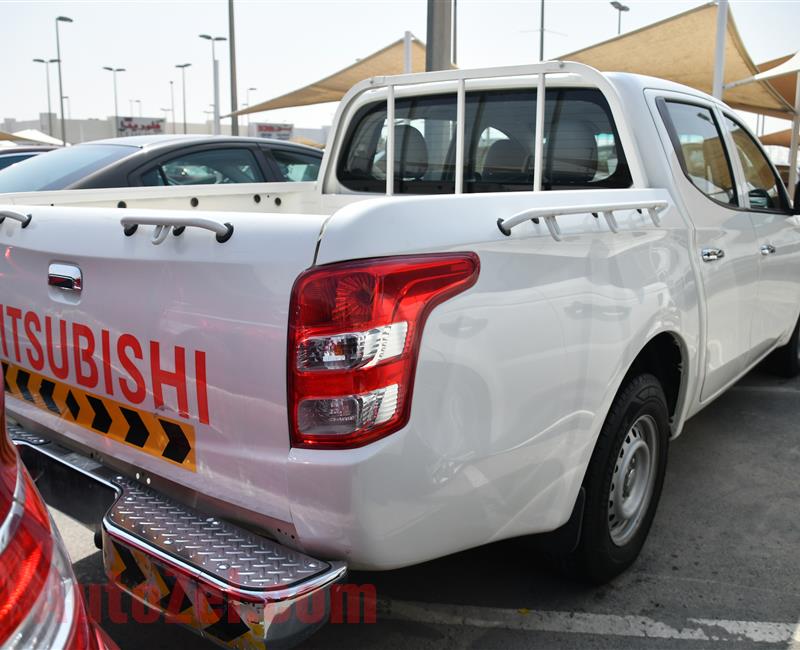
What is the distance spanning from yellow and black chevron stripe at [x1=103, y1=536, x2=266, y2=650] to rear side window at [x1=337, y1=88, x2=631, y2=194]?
2.31m

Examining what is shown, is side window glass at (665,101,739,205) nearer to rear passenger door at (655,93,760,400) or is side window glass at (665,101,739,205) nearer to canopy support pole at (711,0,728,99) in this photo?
rear passenger door at (655,93,760,400)

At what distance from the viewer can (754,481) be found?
160 inches

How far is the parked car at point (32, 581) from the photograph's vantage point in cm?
113

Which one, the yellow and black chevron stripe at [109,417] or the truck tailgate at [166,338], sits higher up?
the truck tailgate at [166,338]

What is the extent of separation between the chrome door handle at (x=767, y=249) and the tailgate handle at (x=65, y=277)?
126 inches

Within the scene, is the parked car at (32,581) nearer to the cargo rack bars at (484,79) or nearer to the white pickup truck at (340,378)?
the white pickup truck at (340,378)

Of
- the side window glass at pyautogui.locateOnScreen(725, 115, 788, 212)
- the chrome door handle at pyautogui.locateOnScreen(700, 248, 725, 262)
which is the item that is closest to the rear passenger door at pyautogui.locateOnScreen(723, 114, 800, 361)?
the side window glass at pyautogui.locateOnScreen(725, 115, 788, 212)

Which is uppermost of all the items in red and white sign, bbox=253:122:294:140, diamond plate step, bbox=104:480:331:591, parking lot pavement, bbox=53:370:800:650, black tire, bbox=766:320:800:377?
red and white sign, bbox=253:122:294:140

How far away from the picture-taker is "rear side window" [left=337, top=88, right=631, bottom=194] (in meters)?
3.45

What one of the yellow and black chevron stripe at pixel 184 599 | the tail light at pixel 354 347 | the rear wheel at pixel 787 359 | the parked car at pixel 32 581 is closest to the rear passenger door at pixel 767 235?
the rear wheel at pixel 787 359

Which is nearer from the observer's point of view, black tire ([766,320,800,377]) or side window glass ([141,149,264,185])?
black tire ([766,320,800,377])

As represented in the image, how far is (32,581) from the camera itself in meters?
1.18

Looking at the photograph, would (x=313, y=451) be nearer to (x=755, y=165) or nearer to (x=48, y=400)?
(x=48, y=400)

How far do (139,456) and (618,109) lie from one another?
7.37 ft
